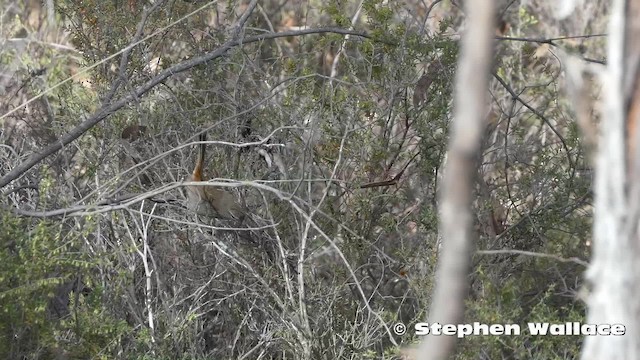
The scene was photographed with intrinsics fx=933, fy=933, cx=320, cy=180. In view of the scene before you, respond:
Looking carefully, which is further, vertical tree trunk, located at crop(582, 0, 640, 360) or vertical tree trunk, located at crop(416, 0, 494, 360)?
vertical tree trunk, located at crop(582, 0, 640, 360)

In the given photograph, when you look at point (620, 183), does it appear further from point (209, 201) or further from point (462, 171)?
point (209, 201)

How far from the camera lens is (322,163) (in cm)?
564

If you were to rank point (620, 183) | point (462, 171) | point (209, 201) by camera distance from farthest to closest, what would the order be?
1. point (209, 201)
2. point (620, 183)
3. point (462, 171)

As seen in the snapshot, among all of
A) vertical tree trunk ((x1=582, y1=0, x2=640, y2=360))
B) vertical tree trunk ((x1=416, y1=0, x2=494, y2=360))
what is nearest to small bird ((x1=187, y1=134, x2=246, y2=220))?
vertical tree trunk ((x1=582, y1=0, x2=640, y2=360))

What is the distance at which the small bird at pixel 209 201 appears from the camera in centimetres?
493

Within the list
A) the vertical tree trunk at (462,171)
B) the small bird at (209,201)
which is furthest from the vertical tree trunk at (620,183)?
the small bird at (209,201)

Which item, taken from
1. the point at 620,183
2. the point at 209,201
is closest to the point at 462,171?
the point at 620,183

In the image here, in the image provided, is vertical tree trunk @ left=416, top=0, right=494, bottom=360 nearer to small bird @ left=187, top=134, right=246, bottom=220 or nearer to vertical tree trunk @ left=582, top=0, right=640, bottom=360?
vertical tree trunk @ left=582, top=0, right=640, bottom=360

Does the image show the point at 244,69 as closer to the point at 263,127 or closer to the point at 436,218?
the point at 263,127

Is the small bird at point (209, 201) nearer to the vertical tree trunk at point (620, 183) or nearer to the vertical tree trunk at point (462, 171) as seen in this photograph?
the vertical tree trunk at point (620, 183)

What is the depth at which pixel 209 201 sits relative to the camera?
499 cm

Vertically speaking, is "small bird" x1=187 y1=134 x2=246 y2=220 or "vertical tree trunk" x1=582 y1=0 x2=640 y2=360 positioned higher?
"vertical tree trunk" x1=582 y1=0 x2=640 y2=360

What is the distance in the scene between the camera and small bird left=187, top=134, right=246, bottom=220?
16.2ft

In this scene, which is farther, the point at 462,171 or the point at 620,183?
the point at 620,183
